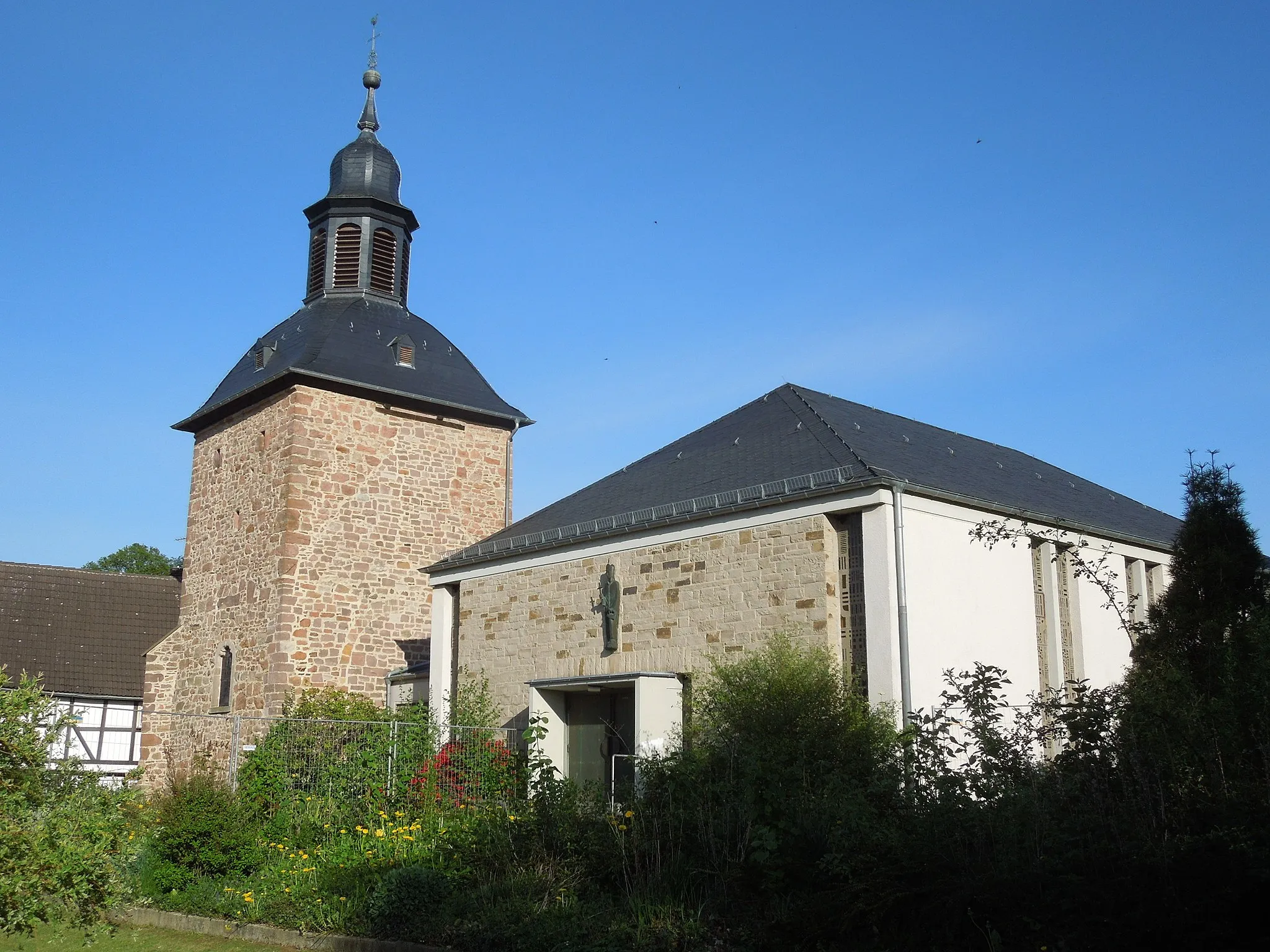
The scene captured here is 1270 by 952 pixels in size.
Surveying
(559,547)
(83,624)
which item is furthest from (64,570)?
(559,547)

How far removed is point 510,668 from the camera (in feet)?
57.6

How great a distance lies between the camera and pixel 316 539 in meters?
22.2

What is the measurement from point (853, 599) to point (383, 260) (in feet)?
52.8

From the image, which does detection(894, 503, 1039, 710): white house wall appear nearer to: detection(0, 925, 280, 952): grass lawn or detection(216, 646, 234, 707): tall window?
detection(0, 925, 280, 952): grass lawn

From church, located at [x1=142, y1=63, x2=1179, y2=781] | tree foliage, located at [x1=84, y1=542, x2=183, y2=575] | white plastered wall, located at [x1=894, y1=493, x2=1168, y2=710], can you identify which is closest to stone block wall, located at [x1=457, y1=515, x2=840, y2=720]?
church, located at [x1=142, y1=63, x2=1179, y2=781]

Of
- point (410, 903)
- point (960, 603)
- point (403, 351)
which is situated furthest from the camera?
point (403, 351)

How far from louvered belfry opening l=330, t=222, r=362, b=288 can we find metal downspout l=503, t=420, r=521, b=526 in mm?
4817

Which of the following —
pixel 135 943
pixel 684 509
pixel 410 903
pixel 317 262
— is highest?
pixel 317 262

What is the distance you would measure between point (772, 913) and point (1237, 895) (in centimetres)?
A: 278

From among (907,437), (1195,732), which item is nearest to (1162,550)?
(907,437)

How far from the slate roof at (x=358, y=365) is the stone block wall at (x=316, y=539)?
37 cm

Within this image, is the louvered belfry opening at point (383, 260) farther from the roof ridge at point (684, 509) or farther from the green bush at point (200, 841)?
the green bush at point (200, 841)

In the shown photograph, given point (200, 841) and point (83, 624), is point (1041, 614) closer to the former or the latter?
point (200, 841)

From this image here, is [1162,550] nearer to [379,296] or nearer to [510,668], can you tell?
[510,668]
